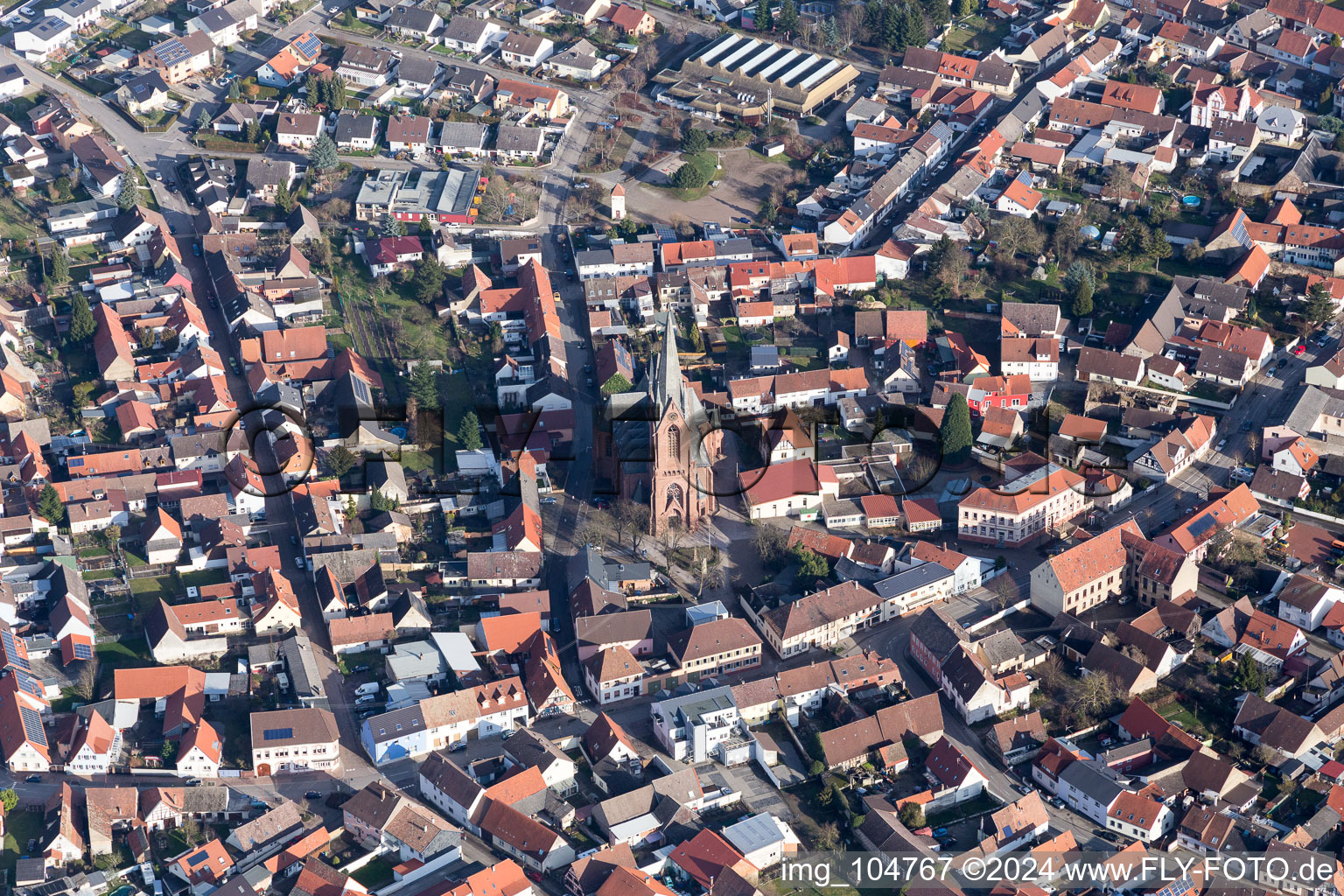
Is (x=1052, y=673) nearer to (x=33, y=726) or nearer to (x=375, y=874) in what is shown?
(x=375, y=874)

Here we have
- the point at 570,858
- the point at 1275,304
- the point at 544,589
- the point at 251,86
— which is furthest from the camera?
the point at 251,86

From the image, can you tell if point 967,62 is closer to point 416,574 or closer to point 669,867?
point 416,574

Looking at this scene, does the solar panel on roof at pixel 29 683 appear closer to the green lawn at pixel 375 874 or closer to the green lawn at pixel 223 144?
the green lawn at pixel 375 874

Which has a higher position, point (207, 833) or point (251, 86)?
point (251, 86)

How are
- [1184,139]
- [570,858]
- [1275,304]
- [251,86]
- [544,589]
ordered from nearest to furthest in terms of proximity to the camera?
[570,858], [544,589], [1275,304], [1184,139], [251,86]

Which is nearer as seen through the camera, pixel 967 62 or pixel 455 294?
pixel 455 294

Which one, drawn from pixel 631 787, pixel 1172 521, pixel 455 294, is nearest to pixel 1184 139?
pixel 1172 521

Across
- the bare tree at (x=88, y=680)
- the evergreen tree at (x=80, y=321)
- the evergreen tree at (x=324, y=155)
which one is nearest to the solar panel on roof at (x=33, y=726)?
the bare tree at (x=88, y=680)

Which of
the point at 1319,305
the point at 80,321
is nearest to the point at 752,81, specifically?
the point at 1319,305

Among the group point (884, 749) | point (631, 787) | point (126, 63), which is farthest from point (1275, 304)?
point (126, 63)
